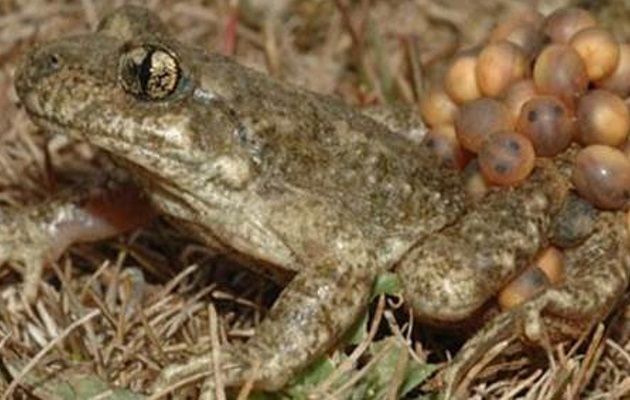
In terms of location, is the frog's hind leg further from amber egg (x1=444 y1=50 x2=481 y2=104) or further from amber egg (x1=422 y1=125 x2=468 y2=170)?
amber egg (x1=444 y1=50 x2=481 y2=104)

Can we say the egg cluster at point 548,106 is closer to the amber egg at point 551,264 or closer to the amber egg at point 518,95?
the amber egg at point 518,95

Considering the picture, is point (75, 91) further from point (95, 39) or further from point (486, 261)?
point (486, 261)

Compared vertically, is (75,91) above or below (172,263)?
above

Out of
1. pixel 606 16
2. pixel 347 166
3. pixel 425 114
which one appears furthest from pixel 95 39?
pixel 606 16

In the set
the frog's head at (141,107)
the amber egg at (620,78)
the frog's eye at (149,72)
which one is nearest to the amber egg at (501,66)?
the amber egg at (620,78)

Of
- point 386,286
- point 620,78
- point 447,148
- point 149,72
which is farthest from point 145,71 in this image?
point 620,78

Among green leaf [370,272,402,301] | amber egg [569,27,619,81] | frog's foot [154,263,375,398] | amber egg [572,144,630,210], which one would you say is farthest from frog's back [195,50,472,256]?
amber egg [569,27,619,81]

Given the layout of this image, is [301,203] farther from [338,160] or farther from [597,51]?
[597,51]

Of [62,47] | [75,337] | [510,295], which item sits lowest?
[75,337]
